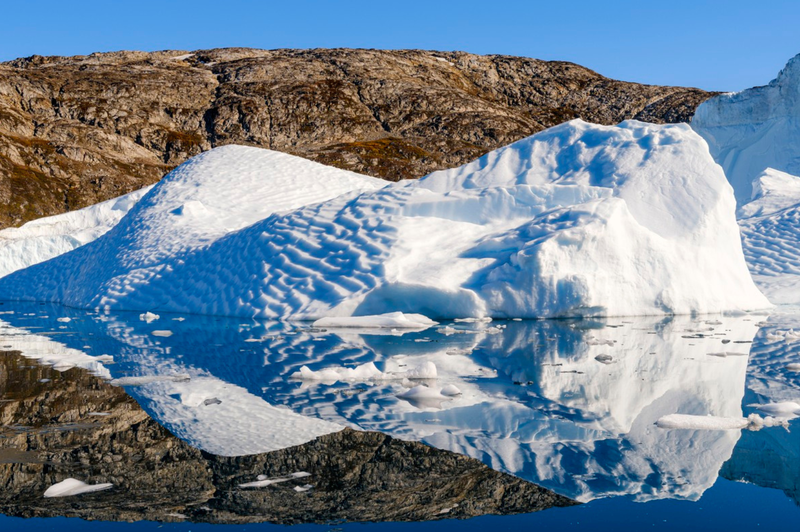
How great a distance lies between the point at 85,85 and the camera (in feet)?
273

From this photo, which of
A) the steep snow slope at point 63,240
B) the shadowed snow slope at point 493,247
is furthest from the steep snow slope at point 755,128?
the steep snow slope at point 63,240

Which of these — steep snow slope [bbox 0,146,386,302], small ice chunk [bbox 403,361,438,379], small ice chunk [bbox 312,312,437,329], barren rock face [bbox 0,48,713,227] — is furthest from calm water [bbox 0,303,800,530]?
barren rock face [bbox 0,48,713,227]

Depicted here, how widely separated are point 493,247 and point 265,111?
80.2m

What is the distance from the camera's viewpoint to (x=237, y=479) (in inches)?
140

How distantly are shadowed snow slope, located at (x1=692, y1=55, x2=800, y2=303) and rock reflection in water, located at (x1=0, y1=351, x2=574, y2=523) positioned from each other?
13136 millimetres

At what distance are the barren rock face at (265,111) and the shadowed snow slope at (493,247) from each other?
53876mm

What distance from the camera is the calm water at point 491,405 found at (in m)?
3.36

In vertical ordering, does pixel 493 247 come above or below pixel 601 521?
above

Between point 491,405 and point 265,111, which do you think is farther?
point 265,111

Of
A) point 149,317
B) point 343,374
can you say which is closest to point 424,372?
point 343,374

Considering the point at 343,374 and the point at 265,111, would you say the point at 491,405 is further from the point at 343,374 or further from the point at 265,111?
the point at 265,111

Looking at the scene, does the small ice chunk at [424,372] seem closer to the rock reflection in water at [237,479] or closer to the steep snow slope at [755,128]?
the rock reflection in water at [237,479]

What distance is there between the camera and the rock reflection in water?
3195 mm

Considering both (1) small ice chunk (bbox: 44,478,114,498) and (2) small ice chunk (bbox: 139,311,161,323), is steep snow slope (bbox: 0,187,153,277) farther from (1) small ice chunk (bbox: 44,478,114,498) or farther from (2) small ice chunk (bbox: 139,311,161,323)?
(1) small ice chunk (bbox: 44,478,114,498)
